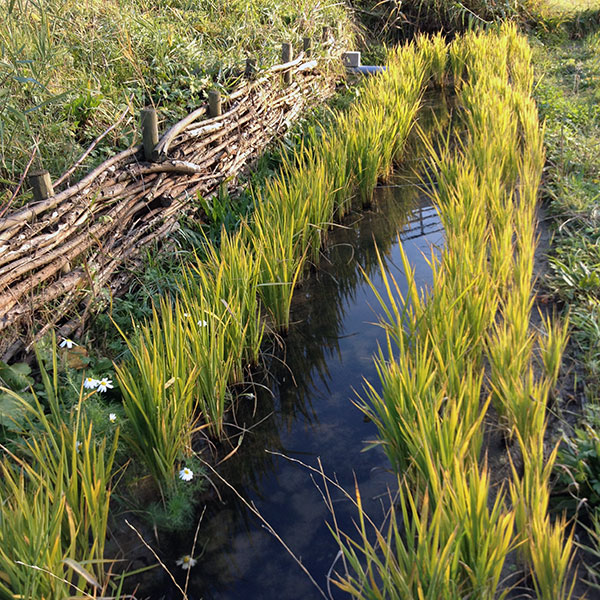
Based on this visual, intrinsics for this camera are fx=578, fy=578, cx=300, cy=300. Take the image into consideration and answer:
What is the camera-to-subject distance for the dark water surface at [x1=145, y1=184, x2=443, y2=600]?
1845 mm

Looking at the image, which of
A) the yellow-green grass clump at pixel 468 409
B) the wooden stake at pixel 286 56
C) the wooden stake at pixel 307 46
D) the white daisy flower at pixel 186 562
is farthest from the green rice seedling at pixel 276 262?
the wooden stake at pixel 307 46

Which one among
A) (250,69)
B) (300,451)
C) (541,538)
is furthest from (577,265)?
(250,69)

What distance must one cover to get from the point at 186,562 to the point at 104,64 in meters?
3.30

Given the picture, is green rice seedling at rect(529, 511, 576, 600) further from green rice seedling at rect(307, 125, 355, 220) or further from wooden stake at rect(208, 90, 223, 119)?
wooden stake at rect(208, 90, 223, 119)

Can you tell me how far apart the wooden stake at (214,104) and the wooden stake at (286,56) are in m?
1.40

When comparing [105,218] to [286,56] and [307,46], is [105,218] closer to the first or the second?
[286,56]

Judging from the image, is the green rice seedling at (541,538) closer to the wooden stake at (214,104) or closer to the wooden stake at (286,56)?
the wooden stake at (214,104)

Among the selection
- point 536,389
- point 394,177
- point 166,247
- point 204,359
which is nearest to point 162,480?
point 204,359

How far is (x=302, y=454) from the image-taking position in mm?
2270

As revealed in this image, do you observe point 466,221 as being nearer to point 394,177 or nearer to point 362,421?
point 362,421

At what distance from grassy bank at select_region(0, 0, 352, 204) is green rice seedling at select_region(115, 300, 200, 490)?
1.11 metres

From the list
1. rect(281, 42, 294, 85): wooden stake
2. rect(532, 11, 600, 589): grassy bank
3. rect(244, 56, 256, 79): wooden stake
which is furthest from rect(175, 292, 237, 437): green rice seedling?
rect(281, 42, 294, 85): wooden stake

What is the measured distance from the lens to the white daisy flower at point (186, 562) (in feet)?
6.09

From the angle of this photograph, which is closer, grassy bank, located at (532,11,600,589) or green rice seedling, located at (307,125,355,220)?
grassy bank, located at (532,11,600,589)
